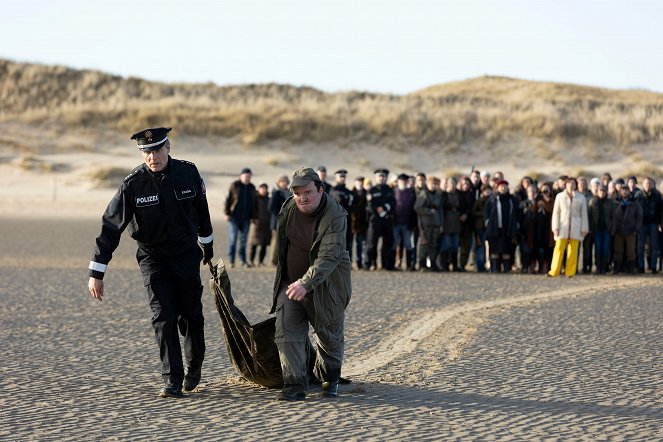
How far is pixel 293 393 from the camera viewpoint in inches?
340

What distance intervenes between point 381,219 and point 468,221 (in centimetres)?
182

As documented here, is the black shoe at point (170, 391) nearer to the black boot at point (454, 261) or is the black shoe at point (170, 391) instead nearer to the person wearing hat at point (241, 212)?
the person wearing hat at point (241, 212)

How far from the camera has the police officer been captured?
21609 mm

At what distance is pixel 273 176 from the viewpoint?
5012 cm

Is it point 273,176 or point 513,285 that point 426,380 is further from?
point 273,176

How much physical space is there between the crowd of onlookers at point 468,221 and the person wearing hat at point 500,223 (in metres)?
0.02

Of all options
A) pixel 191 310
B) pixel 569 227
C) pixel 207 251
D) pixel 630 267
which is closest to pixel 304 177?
pixel 207 251

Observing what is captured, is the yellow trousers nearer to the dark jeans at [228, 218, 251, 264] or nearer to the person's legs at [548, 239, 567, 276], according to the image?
the person's legs at [548, 239, 567, 276]

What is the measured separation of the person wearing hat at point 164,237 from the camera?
28.8 feet

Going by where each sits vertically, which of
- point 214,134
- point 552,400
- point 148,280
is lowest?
point 552,400

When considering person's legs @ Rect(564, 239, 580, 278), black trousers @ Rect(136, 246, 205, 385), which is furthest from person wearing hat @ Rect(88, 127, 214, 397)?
person's legs @ Rect(564, 239, 580, 278)

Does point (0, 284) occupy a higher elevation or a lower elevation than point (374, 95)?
lower

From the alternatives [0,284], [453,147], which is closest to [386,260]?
[0,284]

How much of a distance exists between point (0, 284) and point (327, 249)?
1017 cm
